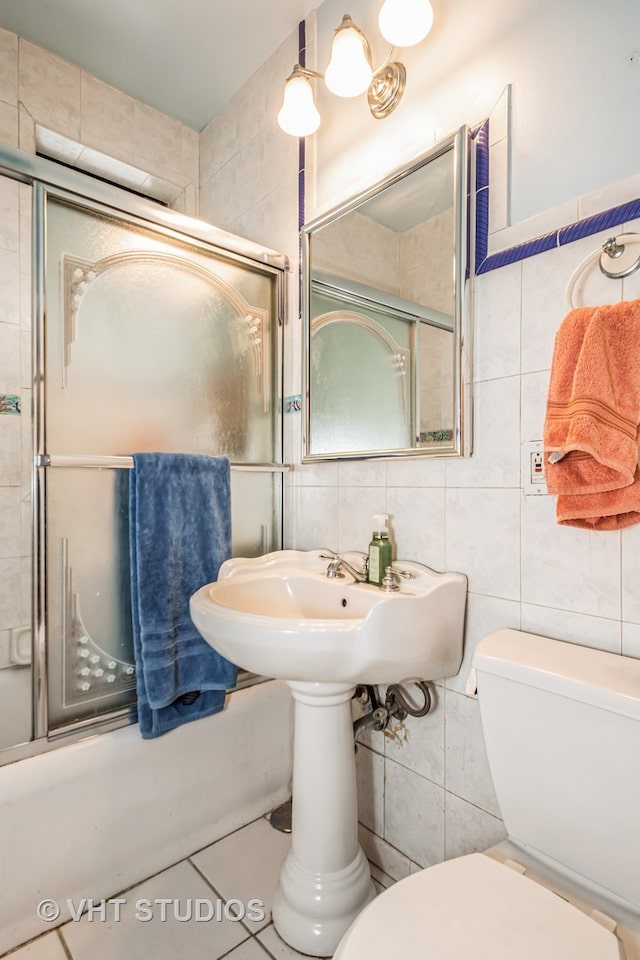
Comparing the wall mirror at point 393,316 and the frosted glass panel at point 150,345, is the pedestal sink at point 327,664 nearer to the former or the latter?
the wall mirror at point 393,316

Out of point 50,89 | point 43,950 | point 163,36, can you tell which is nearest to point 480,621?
point 43,950

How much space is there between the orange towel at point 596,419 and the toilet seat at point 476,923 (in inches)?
23.1

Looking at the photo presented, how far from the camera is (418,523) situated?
1.24m

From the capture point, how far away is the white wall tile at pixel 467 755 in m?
1.10

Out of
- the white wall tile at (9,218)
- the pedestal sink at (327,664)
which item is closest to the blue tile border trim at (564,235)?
the pedestal sink at (327,664)

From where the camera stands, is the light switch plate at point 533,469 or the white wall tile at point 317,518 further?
the white wall tile at point 317,518

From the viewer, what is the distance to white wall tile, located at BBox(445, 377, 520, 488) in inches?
41.2

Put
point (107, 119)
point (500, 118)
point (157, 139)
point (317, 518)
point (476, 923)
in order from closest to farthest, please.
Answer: point (476, 923)
point (500, 118)
point (317, 518)
point (107, 119)
point (157, 139)

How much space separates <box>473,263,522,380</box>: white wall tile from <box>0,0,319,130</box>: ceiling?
1.21 meters

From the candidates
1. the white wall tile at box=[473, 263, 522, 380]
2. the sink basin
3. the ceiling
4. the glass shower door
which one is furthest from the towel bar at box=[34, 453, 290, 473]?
the ceiling

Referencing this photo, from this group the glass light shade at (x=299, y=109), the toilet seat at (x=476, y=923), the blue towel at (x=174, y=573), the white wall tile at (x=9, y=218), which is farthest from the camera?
the white wall tile at (x=9, y=218)

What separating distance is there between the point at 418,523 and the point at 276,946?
1.02m

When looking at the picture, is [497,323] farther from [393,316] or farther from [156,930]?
[156,930]

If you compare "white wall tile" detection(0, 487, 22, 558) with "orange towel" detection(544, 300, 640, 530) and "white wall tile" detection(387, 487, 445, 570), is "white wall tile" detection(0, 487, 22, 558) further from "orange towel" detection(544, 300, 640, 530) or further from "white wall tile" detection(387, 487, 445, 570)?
"orange towel" detection(544, 300, 640, 530)
